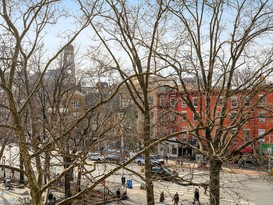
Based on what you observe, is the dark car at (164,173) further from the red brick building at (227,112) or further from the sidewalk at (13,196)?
the sidewalk at (13,196)

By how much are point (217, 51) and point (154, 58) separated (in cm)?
222

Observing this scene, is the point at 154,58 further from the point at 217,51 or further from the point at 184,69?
the point at 217,51

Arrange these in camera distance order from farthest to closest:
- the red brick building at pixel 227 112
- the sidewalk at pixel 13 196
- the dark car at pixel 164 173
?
the sidewalk at pixel 13 196 → the red brick building at pixel 227 112 → the dark car at pixel 164 173

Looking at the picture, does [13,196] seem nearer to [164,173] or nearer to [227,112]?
[164,173]

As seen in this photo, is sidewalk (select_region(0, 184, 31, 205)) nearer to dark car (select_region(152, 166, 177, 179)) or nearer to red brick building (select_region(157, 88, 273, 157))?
red brick building (select_region(157, 88, 273, 157))

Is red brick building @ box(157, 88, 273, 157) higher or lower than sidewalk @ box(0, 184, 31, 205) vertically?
higher

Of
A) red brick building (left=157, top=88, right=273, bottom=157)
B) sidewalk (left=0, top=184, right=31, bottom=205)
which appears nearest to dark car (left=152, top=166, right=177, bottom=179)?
red brick building (left=157, top=88, right=273, bottom=157)

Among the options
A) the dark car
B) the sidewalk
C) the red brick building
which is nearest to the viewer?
the dark car

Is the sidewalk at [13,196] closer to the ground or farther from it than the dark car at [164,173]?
closer to the ground

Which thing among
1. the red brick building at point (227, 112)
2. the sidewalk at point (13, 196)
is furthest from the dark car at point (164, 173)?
the sidewalk at point (13, 196)

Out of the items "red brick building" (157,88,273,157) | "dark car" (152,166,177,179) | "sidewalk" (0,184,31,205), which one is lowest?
"sidewalk" (0,184,31,205)

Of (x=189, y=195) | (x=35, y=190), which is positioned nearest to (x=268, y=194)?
(x=189, y=195)

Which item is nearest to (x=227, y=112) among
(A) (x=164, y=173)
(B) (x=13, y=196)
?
(A) (x=164, y=173)

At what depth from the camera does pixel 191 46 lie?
12.8 m
